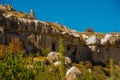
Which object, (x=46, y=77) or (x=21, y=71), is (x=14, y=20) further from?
(x=21, y=71)

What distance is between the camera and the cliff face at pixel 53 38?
8919 centimetres

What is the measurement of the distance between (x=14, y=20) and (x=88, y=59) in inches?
934

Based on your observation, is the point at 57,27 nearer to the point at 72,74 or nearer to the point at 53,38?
the point at 53,38

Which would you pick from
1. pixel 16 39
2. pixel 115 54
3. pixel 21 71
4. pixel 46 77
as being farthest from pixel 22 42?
pixel 21 71

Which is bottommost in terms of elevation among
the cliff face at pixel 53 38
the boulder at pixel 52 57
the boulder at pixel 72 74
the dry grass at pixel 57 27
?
the boulder at pixel 72 74

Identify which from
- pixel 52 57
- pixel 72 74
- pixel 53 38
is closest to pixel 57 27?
pixel 53 38

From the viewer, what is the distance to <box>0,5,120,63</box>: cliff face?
293 feet

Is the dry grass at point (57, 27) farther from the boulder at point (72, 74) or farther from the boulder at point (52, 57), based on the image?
the boulder at point (72, 74)

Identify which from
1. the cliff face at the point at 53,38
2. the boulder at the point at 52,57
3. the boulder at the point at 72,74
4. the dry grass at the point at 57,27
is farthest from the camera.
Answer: the dry grass at the point at 57,27

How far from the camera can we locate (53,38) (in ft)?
319

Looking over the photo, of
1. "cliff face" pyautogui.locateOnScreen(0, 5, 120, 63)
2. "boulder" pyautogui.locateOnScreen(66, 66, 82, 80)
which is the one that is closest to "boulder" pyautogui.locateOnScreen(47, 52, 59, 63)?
"boulder" pyautogui.locateOnScreen(66, 66, 82, 80)

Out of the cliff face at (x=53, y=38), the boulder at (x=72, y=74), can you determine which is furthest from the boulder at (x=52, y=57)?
the cliff face at (x=53, y=38)

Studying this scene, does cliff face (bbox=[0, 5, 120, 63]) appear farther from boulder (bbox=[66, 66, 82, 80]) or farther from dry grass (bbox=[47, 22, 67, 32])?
boulder (bbox=[66, 66, 82, 80])

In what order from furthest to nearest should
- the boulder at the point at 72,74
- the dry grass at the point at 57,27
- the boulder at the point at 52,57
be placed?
the dry grass at the point at 57,27
the boulder at the point at 52,57
the boulder at the point at 72,74
